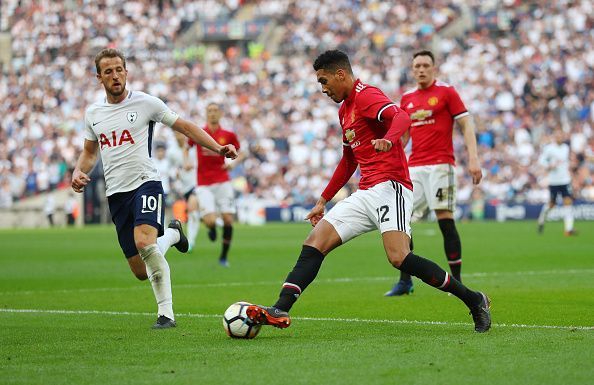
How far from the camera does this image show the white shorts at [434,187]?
12633 millimetres

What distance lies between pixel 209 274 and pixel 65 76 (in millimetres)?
33727

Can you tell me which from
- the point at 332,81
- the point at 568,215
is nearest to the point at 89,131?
the point at 332,81

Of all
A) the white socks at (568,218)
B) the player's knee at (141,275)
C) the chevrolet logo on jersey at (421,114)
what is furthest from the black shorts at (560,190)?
the player's knee at (141,275)

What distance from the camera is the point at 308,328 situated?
9.55 metres

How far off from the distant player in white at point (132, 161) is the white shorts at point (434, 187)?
3.61m

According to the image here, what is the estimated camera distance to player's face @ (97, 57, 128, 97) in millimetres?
9891

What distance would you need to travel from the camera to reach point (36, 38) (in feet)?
168

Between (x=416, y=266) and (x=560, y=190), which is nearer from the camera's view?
(x=416, y=266)

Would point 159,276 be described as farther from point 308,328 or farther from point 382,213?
point 382,213

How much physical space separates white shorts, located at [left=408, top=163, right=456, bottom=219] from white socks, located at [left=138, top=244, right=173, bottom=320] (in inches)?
143

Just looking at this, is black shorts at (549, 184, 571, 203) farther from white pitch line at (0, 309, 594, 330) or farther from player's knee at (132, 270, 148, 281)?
player's knee at (132, 270, 148, 281)

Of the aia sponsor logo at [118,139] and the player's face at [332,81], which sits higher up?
the player's face at [332,81]

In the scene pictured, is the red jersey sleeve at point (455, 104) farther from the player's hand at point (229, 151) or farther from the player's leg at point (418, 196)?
the player's hand at point (229, 151)

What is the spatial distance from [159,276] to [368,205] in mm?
2094
